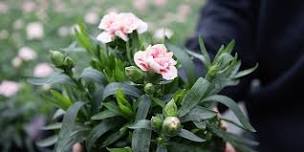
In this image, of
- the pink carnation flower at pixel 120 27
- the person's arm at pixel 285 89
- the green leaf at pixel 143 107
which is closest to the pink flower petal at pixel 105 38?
the pink carnation flower at pixel 120 27

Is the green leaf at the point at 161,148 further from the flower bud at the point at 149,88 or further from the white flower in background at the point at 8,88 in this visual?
the white flower in background at the point at 8,88

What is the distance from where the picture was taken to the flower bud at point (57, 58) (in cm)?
83

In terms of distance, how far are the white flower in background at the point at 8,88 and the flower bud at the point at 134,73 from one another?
3.10 ft

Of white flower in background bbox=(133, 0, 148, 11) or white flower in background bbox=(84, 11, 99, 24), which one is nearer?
white flower in background bbox=(84, 11, 99, 24)

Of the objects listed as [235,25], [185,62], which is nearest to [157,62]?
[185,62]

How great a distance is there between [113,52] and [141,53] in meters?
0.11

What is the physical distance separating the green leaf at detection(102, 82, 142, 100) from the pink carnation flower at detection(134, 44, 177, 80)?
6 centimetres

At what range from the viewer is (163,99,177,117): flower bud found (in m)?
0.73

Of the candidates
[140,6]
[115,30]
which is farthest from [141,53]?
[140,6]

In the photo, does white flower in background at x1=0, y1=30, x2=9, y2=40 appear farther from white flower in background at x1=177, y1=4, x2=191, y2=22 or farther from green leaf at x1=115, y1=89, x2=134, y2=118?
green leaf at x1=115, y1=89, x2=134, y2=118

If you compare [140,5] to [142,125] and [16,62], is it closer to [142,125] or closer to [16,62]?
[16,62]

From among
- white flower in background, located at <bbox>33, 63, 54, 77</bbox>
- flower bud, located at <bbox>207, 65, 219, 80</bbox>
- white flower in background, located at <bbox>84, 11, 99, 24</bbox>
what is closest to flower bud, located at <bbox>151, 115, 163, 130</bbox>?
flower bud, located at <bbox>207, 65, 219, 80</bbox>

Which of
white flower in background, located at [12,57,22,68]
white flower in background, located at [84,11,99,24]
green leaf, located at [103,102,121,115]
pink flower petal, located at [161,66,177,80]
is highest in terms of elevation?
pink flower petal, located at [161,66,177,80]

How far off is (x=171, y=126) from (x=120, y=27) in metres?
0.18
